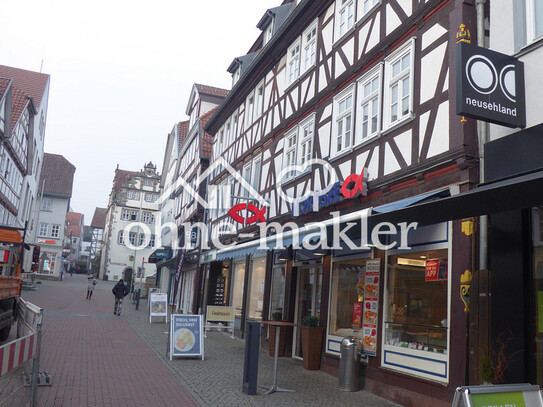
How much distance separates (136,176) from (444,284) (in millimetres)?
67898

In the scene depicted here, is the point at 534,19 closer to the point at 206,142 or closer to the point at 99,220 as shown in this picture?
the point at 206,142

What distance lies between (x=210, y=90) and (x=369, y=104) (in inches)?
983

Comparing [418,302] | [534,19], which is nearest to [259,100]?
[418,302]

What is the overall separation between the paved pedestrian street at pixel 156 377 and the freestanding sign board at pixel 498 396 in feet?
14.2

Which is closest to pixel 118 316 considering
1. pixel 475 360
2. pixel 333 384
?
pixel 333 384

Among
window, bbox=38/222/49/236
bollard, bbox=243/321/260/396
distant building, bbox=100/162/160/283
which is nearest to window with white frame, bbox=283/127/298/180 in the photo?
bollard, bbox=243/321/260/396

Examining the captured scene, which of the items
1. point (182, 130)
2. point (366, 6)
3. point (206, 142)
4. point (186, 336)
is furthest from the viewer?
point (182, 130)

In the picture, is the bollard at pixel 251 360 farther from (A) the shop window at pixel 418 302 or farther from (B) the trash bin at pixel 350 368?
(A) the shop window at pixel 418 302

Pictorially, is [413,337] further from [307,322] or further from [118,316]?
[118,316]

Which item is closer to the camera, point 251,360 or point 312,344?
point 251,360

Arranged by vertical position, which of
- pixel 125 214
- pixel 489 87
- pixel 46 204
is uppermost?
pixel 125 214

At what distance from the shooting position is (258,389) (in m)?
9.14

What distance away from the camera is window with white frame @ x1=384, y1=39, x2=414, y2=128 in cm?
970

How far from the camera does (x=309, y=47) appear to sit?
1525 cm
